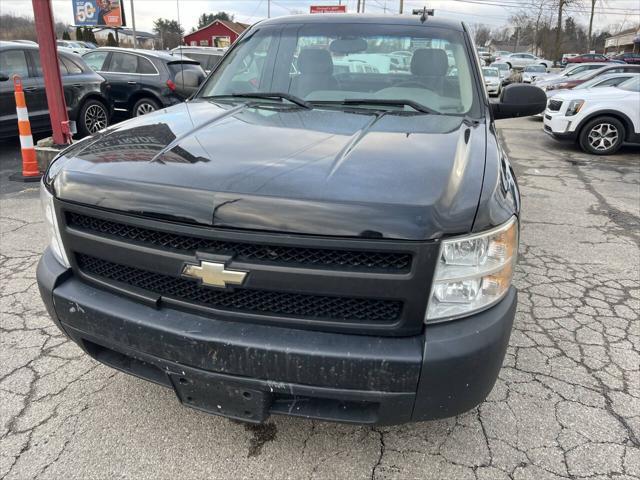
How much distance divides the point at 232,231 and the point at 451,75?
1931 mm

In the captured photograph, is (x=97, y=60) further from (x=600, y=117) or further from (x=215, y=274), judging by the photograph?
(x=215, y=274)

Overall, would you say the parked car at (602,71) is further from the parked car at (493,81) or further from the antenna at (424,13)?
the antenna at (424,13)

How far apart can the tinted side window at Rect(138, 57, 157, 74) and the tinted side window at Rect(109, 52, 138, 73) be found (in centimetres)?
10

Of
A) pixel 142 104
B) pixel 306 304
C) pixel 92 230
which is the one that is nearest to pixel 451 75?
pixel 306 304

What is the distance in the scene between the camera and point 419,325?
1706 mm

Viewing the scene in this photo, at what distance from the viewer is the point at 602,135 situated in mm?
9562

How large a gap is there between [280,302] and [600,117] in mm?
9720

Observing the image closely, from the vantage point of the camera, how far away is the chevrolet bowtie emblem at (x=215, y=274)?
1.70m

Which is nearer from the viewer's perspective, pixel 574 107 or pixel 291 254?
pixel 291 254

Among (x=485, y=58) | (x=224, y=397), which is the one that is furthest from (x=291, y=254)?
(x=485, y=58)

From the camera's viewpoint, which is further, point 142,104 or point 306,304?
point 142,104

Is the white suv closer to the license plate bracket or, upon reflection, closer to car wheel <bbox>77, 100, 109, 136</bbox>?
car wheel <bbox>77, 100, 109, 136</bbox>

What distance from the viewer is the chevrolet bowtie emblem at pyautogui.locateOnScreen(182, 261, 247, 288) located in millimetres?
1696

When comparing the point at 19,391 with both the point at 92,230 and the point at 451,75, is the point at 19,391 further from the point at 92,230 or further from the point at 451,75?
the point at 451,75
